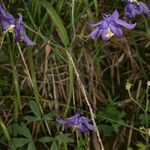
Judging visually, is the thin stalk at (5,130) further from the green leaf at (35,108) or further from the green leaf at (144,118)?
the green leaf at (144,118)

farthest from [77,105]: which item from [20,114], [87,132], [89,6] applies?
[89,6]

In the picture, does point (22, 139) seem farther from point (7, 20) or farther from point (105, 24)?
point (105, 24)

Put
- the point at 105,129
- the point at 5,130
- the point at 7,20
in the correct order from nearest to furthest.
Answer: the point at 7,20 < the point at 5,130 < the point at 105,129

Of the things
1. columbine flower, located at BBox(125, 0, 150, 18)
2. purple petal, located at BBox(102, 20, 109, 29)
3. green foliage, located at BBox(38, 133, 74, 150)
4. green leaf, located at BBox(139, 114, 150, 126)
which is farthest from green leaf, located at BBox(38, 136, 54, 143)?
columbine flower, located at BBox(125, 0, 150, 18)

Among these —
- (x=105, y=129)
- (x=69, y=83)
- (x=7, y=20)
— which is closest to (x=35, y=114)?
(x=69, y=83)

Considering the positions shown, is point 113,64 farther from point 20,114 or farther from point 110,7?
point 20,114

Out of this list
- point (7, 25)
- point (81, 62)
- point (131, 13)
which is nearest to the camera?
point (7, 25)

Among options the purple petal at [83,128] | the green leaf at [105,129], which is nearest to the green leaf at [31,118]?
the purple petal at [83,128]
